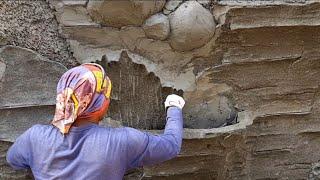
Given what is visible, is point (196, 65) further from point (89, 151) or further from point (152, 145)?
point (89, 151)

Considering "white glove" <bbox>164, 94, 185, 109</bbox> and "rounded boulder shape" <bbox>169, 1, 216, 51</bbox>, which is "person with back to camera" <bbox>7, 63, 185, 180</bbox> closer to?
"white glove" <bbox>164, 94, 185, 109</bbox>

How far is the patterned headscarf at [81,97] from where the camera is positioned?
1271mm

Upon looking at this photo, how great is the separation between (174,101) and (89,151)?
0.30 metres

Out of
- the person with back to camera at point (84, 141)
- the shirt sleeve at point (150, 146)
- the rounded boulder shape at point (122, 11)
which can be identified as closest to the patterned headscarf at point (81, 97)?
the person with back to camera at point (84, 141)

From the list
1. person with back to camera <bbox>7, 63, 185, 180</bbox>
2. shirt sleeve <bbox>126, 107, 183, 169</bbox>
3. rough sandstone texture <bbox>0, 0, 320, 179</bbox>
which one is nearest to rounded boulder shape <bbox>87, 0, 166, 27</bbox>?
rough sandstone texture <bbox>0, 0, 320, 179</bbox>

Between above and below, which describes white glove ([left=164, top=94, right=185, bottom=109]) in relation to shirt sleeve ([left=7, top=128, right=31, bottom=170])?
above

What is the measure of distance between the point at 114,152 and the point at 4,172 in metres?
0.45

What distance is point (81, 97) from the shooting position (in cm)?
127

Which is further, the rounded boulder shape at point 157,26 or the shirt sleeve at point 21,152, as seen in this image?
the rounded boulder shape at point 157,26

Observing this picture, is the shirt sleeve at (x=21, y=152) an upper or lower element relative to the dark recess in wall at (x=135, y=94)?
lower

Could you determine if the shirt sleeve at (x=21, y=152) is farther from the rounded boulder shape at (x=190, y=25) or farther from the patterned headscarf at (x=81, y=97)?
the rounded boulder shape at (x=190, y=25)

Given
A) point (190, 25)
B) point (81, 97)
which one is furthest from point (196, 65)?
point (81, 97)

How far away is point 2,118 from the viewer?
1.55 m

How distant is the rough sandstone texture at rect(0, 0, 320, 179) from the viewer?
5.01ft
